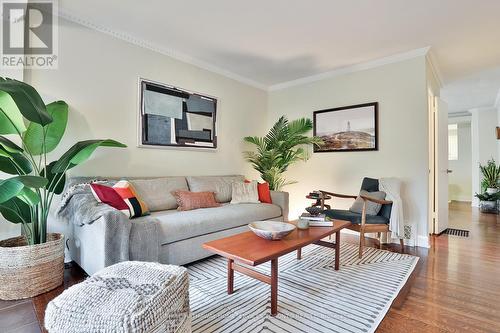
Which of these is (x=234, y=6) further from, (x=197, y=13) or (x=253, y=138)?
(x=253, y=138)

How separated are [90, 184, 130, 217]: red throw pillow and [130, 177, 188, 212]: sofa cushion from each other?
0.44 m

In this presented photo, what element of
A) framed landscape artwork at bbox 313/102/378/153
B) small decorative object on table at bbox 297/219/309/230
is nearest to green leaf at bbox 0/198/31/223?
small decorative object on table at bbox 297/219/309/230

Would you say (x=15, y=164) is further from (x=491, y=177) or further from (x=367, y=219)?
(x=491, y=177)

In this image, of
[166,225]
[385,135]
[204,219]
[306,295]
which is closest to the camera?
[306,295]

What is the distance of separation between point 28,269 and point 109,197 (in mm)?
718

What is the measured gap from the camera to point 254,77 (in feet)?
14.4

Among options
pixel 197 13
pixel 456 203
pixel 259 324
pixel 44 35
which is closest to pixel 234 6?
pixel 197 13

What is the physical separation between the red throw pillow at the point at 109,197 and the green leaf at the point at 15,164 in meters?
0.46

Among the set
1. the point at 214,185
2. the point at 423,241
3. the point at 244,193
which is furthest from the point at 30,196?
the point at 423,241

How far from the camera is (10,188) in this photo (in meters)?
1.55

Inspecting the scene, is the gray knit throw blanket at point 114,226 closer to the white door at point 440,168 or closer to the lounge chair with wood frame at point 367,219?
the lounge chair with wood frame at point 367,219

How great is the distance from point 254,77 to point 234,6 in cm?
196

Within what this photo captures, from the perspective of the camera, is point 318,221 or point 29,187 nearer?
point 29,187

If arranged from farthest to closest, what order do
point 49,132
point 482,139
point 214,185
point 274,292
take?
point 482,139, point 214,185, point 49,132, point 274,292
